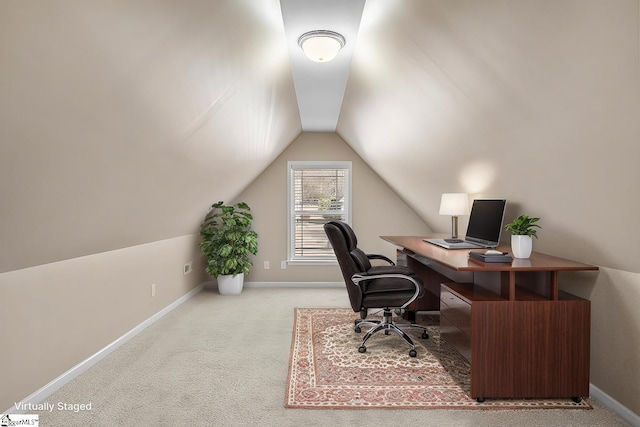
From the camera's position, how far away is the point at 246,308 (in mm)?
4301

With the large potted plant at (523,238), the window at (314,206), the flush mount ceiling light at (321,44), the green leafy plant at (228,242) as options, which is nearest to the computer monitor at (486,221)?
the large potted plant at (523,238)

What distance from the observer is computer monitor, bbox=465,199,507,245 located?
285cm

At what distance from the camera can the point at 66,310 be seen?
2.50m

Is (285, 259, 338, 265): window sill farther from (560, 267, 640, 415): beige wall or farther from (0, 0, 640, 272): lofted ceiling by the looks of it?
(560, 267, 640, 415): beige wall

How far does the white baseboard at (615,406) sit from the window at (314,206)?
366cm

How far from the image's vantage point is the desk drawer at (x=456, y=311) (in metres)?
2.19

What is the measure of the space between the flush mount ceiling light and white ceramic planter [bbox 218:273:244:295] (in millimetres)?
3193

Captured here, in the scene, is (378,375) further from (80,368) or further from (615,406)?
(80,368)

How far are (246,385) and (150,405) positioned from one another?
56 centimetres

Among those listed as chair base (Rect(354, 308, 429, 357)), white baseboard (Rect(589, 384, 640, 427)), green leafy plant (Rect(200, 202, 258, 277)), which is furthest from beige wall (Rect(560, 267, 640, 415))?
green leafy plant (Rect(200, 202, 258, 277))

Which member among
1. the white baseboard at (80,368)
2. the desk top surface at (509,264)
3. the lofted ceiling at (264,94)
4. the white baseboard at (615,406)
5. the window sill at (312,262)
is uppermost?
the lofted ceiling at (264,94)

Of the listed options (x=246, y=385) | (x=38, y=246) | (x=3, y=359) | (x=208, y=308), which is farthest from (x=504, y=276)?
(x=208, y=308)

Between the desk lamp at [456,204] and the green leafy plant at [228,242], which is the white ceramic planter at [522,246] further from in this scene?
the green leafy plant at [228,242]

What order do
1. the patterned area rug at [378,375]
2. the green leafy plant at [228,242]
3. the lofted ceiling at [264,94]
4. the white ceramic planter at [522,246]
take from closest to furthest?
the lofted ceiling at [264,94], the patterned area rug at [378,375], the white ceramic planter at [522,246], the green leafy plant at [228,242]
